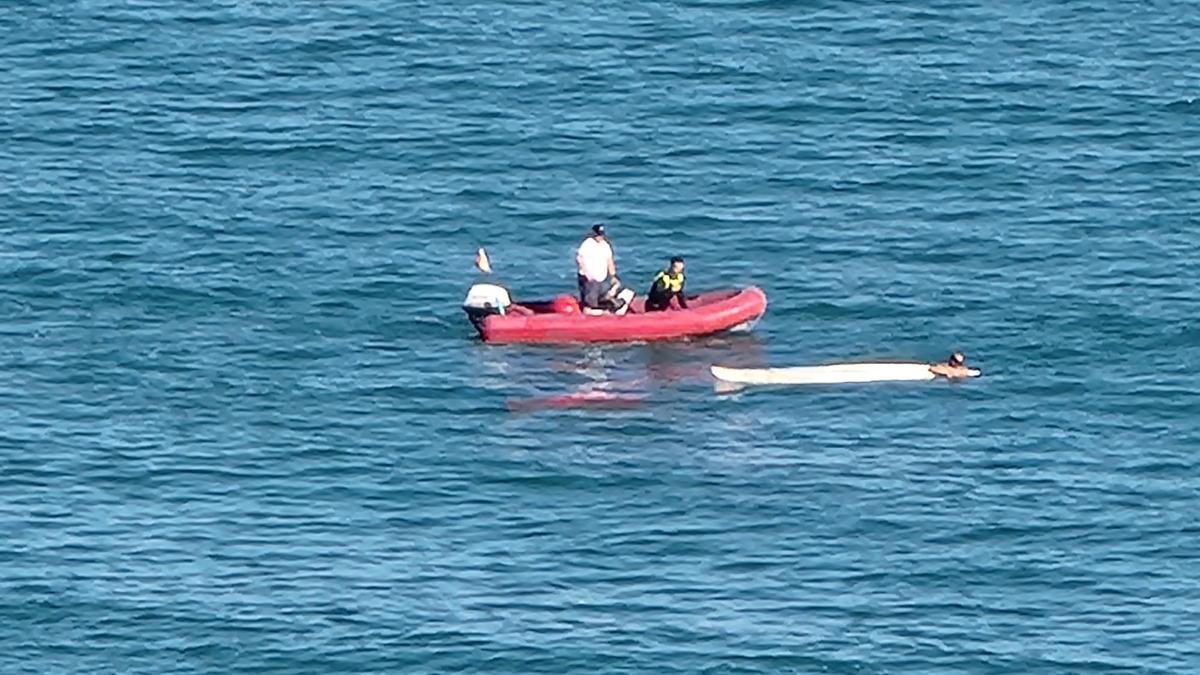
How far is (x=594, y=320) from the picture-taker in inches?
2662

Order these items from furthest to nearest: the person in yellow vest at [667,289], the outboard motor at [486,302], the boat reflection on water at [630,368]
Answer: the person in yellow vest at [667,289] < the outboard motor at [486,302] < the boat reflection on water at [630,368]

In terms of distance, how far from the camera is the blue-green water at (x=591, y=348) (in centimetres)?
5588

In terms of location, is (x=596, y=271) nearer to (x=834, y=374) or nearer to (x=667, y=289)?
(x=667, y=289)

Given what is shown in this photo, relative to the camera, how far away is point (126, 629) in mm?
55156

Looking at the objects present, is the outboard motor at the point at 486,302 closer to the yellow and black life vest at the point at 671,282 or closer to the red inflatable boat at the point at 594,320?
the red inflatable boat at the point at 594,320

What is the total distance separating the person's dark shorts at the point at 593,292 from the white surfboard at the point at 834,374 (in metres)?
3.48

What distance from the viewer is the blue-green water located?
55.9 meters

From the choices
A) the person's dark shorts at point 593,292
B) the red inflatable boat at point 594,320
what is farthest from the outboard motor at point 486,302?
the person's dark shorts at point 593,292

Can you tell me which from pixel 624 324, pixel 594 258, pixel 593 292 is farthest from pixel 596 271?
pixel 624 324

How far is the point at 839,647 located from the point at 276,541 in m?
9.96

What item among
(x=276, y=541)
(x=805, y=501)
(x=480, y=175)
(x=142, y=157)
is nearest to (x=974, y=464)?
(x=805, y=501)

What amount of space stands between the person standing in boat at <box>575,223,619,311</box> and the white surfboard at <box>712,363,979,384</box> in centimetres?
348

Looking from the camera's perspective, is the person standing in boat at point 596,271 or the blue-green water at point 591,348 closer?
the blue-green water at point 591,348

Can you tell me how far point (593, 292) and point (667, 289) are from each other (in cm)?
146
